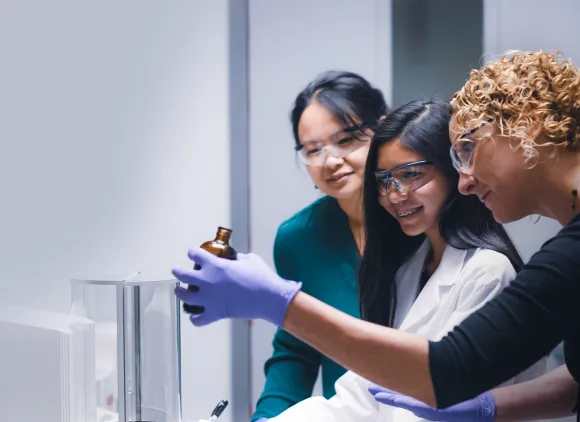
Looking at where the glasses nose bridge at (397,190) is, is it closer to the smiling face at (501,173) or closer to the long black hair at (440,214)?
the long black hair at (440,214)

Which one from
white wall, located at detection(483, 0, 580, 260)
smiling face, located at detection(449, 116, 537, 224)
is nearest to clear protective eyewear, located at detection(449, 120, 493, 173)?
smiling face, located at detection(449, 116, 537, 224)

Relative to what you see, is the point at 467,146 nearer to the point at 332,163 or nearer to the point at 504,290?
the point at 504,290

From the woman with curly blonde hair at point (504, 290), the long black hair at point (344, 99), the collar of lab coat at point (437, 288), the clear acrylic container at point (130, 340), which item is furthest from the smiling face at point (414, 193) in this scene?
the clear acrylic container at point (130, 340)

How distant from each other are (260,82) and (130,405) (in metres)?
1.58

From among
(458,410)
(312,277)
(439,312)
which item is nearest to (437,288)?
(439,312)

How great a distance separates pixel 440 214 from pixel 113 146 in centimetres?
87

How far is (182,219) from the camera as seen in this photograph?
205 cm

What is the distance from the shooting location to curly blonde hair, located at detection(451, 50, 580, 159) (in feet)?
3.76

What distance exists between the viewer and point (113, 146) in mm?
1632

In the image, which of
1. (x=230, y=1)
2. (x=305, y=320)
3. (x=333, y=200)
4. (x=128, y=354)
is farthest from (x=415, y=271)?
(x=230, y=1)

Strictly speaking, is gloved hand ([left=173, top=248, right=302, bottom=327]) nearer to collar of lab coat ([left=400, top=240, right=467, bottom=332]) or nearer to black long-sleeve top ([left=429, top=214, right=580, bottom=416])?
black long-sleeve top ([left=429, top=214, right=580, bottom=416])

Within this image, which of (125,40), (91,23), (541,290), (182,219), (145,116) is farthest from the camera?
(182,219)

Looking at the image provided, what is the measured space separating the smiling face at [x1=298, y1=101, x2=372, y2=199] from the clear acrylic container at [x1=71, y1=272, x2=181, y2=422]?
734 millimetres

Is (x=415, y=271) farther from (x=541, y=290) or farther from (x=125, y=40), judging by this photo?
(x=125, y=40)
